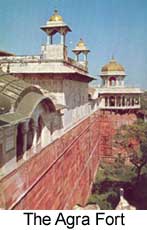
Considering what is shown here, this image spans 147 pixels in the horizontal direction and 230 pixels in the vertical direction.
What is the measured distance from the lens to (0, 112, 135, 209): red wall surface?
2.97 meters

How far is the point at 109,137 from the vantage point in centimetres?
1183

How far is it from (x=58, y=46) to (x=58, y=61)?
312 mm

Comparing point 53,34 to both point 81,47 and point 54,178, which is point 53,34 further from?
point 81,47

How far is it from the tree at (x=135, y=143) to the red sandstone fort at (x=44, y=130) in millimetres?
1596

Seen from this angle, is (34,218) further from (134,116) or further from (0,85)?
(134,116)

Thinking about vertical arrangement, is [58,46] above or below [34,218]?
above

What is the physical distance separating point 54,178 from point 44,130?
61cm

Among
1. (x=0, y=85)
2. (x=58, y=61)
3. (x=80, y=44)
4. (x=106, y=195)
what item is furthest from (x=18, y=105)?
(x=80, y=44)

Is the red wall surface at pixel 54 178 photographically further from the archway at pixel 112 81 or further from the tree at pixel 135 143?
the archway at pixel 112 81

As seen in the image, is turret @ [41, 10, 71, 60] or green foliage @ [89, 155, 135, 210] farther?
green foliage @ [89, 155, 135, 210]

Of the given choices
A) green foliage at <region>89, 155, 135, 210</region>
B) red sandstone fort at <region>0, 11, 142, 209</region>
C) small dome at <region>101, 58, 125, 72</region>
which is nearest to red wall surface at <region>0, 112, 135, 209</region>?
red sandstone fort at <region>0, 11, 142, 209</region>

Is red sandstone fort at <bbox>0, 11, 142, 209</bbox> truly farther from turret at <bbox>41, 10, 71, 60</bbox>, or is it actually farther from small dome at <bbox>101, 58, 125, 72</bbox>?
small dome at <bbox>101, 58, 125, 72</bbox>

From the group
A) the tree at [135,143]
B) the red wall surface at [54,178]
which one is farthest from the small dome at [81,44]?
the tree at [135,143]

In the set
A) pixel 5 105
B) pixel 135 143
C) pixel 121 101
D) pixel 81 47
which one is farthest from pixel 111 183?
pixel 5 105
